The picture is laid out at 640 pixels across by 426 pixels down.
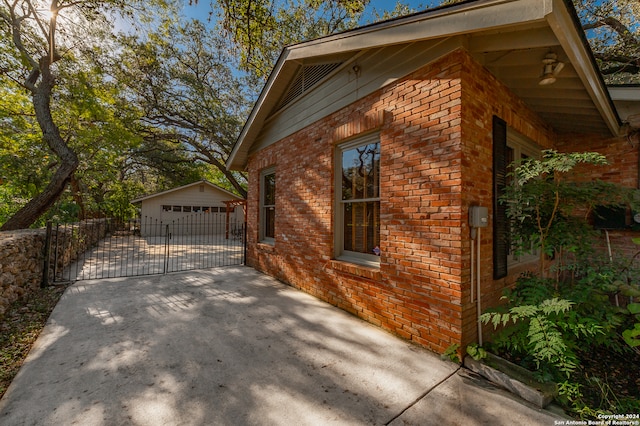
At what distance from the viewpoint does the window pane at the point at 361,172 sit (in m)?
3.78

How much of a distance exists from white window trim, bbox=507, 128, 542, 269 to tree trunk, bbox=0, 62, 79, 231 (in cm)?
1167

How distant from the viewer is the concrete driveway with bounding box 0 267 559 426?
195 cm

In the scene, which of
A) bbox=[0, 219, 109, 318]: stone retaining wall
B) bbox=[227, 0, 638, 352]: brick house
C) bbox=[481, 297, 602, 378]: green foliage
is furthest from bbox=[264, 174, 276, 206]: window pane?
bbox=[481, 297, 602, 378]: green foliage

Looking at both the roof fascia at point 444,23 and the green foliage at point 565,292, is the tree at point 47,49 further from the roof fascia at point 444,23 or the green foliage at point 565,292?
the green foliage at point 565,292

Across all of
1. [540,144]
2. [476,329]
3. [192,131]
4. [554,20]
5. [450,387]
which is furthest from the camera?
[192,131]

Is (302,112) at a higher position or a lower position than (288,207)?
higher

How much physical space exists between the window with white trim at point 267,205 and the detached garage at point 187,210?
37.1 feet

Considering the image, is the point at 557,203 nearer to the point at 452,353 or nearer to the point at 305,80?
the point at 452,353

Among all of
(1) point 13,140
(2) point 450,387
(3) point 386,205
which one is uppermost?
(1) point 13,140

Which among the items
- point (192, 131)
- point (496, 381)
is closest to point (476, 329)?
point (496, 381)

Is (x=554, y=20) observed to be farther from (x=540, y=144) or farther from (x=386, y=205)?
(x=540, y=144)

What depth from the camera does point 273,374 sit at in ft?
8.09

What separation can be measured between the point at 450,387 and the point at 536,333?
902 millimetres

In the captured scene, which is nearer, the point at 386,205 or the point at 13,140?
the point at 386,205
